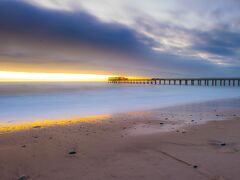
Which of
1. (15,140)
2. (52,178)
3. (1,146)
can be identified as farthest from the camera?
(15,140)

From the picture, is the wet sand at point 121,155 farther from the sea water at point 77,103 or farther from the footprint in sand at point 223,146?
the sea water at point 77,103

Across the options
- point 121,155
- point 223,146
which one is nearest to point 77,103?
point 121,155

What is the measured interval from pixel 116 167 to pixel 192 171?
1.09 m

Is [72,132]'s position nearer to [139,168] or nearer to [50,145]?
[50,145]

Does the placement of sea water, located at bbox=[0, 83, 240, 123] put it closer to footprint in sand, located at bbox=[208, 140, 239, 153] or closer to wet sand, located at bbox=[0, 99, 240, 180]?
wet sand, located at bbox=[0, 99, 240, 180]

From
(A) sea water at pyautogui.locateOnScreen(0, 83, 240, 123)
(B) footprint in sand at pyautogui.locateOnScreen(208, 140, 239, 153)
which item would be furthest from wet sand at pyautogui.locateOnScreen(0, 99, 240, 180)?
(A) sea water at pyautogui.locateOnScreen(0, 83, 240, 123)

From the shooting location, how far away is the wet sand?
127 inches

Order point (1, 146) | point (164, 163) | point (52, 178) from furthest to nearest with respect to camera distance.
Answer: point (1, 146) < point (164, 163) < point (52, 178)

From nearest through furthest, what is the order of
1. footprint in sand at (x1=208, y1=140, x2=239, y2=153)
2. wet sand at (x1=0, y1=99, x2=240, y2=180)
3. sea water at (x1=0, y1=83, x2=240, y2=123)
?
wet sand at (x1=0, y1=99, x2=240, y2=180) < footprint in sand at (x1=208, y1=140, x2=239, y2=153) < sea water at (x1=0, y1=83, x2=240, y2=123)

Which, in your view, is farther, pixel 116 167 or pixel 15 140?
pixel 15 140

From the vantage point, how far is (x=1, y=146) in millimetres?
4680

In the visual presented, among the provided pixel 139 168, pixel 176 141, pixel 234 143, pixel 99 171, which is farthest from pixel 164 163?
pixel 234 143

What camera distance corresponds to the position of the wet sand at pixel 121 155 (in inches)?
127

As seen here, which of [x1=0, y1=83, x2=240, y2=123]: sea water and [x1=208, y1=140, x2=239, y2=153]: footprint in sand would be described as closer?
[x1=208, y1=140, x2=239, y2=153]: footprint in sand
